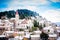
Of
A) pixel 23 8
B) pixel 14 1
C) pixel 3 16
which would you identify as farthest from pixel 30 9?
pixel 3 16

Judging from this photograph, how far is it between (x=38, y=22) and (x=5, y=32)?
529mm

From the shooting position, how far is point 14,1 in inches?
96.5

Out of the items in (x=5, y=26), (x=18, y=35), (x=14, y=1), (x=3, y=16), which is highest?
(x=14, y=1)

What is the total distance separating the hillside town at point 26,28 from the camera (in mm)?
2349

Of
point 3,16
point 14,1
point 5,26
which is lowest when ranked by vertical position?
point 5,26

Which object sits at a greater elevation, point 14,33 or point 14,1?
point 14,1

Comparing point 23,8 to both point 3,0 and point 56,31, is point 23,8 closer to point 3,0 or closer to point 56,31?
point 3,0

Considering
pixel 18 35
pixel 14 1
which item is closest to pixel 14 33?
pixel 18 35

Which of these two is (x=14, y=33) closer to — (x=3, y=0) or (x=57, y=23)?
(x=3, y=0)

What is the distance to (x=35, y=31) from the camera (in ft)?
7.82

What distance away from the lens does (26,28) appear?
2379 millimetres

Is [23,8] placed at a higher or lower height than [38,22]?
higher

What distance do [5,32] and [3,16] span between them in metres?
0.26

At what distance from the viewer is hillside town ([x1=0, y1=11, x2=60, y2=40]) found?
2.35 meters
